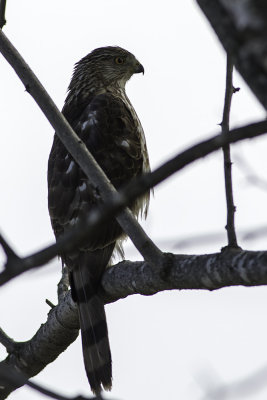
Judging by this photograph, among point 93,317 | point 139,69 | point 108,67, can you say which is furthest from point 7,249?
point 139,69

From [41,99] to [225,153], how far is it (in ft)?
3.12

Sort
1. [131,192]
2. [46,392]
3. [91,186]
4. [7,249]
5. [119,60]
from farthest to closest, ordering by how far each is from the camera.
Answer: [119,60] < [91,186] < [7,249] < [46,392] < [131,192]

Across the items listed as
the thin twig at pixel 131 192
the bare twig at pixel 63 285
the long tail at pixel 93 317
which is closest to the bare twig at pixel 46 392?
the thin twig at pixel 131 192

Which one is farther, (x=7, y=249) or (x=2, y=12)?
(x=2, y=12)

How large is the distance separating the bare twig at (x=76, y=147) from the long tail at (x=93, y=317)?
136cm

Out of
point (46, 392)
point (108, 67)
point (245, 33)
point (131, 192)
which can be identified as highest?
point (108, 67)

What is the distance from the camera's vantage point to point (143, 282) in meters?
3.62

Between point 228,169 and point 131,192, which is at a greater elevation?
point 228,169

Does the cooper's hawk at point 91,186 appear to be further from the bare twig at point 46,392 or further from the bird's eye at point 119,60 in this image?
the bare twig at point 46,392

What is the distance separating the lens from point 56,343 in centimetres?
470

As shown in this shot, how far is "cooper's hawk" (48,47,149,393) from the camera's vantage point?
16.1 feet

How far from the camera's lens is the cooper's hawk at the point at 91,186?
4918 mm

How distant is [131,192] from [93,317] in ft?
11.0

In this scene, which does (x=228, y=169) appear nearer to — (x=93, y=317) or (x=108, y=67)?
(x=93, y=317)
